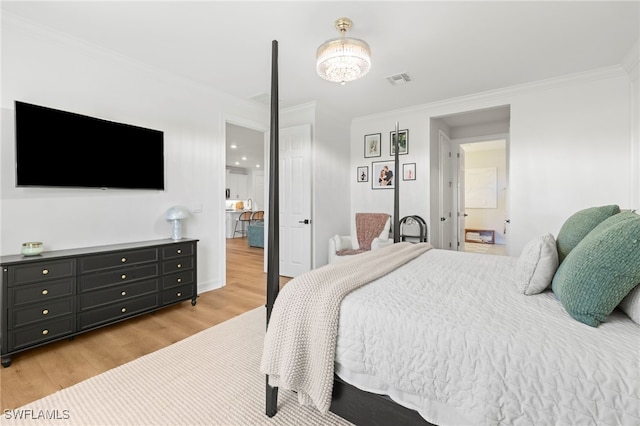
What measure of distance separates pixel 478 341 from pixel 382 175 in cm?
391

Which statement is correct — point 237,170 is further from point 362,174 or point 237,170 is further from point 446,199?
point 446,199

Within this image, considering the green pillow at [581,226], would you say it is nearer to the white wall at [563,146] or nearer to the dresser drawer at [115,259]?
the white wall at [563,146]

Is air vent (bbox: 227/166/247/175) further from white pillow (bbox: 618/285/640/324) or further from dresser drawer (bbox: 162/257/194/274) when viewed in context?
white pillow (bbox: 618/285/640/324)

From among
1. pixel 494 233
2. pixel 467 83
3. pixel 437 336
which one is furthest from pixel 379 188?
pixel 494 233

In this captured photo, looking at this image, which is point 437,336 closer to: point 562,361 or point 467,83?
point 562,361

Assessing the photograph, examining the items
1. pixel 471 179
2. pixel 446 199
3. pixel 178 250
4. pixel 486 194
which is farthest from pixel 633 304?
pixel 471 179

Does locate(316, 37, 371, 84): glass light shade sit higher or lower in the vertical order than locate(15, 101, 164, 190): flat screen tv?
higher

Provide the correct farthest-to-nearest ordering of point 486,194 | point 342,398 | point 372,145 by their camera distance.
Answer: point 486,194, point 372,145, point 342,398

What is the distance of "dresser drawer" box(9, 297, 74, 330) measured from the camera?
201 centimetres

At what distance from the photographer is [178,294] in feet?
9.94

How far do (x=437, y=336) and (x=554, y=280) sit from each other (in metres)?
0.74

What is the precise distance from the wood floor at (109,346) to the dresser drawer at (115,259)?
0.60 m

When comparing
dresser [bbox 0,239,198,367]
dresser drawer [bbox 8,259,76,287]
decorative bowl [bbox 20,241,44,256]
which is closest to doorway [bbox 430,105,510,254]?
dresser [bbox 0,239,198,367]

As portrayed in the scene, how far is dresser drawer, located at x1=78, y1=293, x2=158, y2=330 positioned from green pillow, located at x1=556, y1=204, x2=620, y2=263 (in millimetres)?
3294
